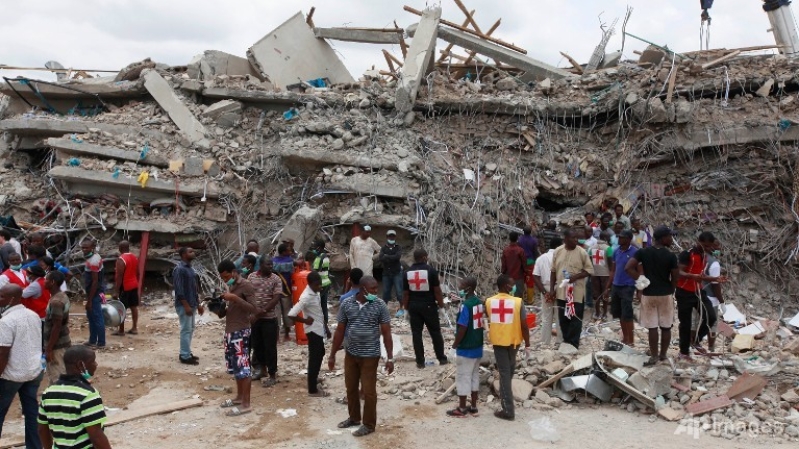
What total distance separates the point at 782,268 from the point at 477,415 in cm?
928

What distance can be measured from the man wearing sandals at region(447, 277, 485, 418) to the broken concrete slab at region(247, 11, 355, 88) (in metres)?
11.1

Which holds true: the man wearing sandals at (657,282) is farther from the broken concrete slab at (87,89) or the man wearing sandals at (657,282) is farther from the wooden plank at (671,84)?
the broken concrete slab at (87,89)

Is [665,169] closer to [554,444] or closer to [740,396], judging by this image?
[740,396]

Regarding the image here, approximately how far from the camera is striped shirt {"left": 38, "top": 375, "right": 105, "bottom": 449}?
3875 mm

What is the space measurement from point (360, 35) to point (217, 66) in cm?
354

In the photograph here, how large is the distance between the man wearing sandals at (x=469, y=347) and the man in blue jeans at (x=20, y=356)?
3527 mm

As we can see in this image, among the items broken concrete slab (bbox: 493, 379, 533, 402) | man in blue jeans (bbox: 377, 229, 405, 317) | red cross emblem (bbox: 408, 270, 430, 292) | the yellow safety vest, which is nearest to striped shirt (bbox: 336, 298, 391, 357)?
the yellow safety vest

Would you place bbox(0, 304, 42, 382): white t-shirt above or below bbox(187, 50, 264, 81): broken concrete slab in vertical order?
below

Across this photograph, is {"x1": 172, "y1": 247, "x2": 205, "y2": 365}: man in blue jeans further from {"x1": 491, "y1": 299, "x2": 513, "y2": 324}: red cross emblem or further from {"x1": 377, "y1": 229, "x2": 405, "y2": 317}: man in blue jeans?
{"x1": 491, "y1": 299, "x2": 513, "y2": 324}: red cross emblem

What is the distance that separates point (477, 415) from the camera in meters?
6.53

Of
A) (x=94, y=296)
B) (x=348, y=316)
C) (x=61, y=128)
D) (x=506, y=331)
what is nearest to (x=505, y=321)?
(x=506, y=331)

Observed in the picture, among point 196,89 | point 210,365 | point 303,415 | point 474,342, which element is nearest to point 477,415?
point 474,342

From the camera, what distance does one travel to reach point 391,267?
10859 mm
